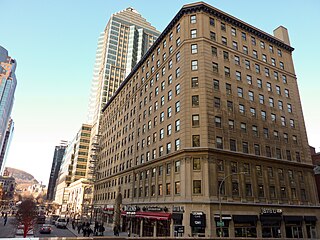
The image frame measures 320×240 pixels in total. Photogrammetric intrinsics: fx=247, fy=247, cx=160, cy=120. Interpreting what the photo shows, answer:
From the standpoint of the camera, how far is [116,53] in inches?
4990

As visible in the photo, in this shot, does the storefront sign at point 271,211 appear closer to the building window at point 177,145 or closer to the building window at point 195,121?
the building window at point 177,145

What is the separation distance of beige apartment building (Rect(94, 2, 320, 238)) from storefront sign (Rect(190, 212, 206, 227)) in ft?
0.36

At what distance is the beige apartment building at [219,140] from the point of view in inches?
1259

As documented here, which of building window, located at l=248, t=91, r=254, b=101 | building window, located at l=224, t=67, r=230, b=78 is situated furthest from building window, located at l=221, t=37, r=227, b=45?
building window, located at l=248, t=91, r=254, b=101

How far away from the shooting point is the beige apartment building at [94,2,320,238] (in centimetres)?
3197

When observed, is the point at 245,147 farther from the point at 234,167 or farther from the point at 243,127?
the point at 234,167

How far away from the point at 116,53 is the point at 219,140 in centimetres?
10408

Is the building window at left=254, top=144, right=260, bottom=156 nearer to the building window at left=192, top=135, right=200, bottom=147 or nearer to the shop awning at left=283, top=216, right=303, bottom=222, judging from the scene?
the shop awning at left=283, top=216, right=303, bottom=222

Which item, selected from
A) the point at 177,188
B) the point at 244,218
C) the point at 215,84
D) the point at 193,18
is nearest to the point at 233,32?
the point at 193,18

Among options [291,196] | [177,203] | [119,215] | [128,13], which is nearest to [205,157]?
[177,203]

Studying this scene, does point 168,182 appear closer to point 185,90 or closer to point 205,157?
point 205,157

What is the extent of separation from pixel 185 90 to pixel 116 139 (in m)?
33.9

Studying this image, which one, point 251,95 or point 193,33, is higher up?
point 193,33

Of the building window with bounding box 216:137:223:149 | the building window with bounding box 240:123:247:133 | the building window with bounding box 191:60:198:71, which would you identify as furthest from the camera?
the building window with bounding box 191:60:198:71
